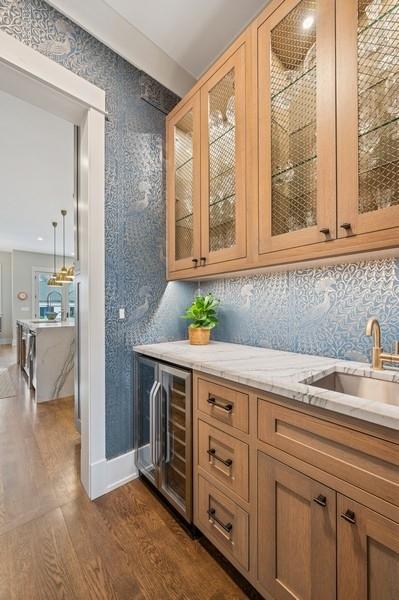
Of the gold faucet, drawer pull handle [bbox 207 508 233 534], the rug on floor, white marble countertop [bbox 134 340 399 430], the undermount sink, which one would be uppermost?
the gold faucet

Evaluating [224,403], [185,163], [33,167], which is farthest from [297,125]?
[33,167]

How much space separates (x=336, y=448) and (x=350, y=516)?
18 cm

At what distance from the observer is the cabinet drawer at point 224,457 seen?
118cm

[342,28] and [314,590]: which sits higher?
[342,28]

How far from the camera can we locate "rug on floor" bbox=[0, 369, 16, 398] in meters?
3.86

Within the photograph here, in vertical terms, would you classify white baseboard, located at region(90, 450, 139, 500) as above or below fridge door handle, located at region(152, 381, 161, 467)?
below

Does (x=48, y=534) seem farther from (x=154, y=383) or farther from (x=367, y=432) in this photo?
(x=367, y=432)

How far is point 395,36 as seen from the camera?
1032mm

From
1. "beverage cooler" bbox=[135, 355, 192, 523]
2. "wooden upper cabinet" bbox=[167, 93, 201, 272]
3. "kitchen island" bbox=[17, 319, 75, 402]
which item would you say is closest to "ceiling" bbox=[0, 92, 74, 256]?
"wooden upper cabinet" bbox=[167, 93, 201, 272]

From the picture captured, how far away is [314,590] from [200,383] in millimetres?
820

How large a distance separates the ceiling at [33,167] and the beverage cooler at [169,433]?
8.55 feet

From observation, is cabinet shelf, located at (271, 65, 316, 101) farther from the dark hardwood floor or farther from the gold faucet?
the dark hardwood floor

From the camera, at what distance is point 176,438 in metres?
1.66

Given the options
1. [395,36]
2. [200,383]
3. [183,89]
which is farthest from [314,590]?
[183,89]
